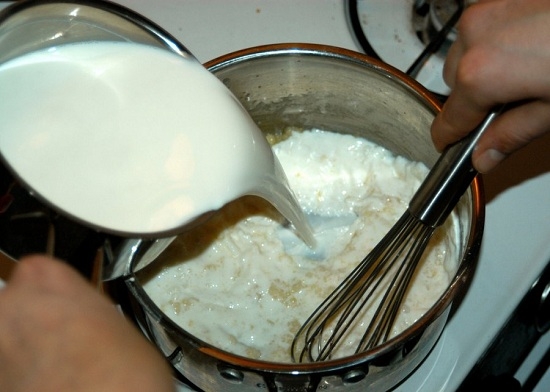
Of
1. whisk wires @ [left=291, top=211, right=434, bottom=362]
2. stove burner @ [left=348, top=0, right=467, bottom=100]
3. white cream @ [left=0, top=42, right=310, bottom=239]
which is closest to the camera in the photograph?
white cream @ [left=0, top=42, right=310, bottom=239]

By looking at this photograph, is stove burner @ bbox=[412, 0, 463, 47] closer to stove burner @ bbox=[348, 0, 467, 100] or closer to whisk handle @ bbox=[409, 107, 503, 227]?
stove burner @ bbox=[348, 0, 467, 100]

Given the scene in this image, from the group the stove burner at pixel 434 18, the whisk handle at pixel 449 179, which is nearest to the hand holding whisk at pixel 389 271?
the whisk handle at pixel 449 179

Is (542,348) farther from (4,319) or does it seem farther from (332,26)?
(4,319)

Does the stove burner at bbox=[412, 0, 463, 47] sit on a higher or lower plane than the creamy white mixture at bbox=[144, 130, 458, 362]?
higher

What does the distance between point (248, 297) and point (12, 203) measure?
1.08ft

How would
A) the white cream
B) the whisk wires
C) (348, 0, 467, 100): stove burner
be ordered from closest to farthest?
the white cream < the whisk wires < (348, 0, 467, 100): stove burner

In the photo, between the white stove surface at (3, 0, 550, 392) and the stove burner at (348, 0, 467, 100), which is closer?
the white stove surface at (3, 0, 550, 392)

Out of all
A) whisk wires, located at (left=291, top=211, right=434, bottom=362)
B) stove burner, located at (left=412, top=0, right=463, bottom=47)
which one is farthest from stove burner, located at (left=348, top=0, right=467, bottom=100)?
whisk wires, located at (left=291, top=211, right=434, bottom=362)

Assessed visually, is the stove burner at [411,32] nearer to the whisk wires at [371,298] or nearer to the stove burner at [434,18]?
the stove burner at [434,18]

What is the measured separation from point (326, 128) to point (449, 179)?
280 millimetres

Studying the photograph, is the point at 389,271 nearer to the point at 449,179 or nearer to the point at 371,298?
the point at 371,298

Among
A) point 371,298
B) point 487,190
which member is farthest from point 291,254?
point 487,190

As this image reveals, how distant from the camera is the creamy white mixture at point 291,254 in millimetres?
766

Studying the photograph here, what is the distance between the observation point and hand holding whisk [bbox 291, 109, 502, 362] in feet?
2.08
